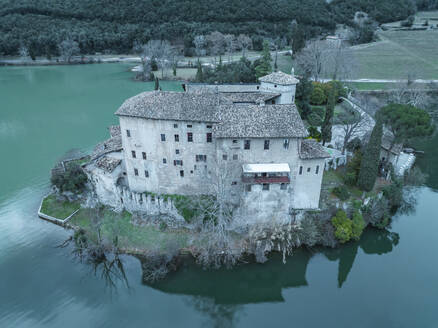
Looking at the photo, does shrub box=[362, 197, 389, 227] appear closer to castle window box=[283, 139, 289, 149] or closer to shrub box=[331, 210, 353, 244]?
shrub box=[331, 210, 353, 244]

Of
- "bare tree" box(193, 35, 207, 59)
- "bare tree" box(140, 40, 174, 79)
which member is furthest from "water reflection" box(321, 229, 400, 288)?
"bare tree" box(193, 35, 207, 59)

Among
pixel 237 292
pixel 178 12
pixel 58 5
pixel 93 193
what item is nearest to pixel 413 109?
pixel 237 292

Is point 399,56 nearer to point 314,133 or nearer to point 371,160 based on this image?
point 314,133

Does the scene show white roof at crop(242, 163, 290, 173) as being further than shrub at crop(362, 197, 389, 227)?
No

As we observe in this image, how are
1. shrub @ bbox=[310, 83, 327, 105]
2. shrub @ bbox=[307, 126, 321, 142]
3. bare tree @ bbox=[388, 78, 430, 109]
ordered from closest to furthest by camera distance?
shrub @ bbox=[307, 126, 321, 142]
bare tree @ bbox=[388, 78, 430, 109]
shrub @ bbox=[310, 83, 327, 105]

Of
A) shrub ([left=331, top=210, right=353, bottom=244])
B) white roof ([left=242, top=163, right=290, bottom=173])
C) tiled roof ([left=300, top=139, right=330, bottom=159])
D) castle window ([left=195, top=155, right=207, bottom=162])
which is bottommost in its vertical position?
shrub ([left=331, top=210, right=353, bottom=244])

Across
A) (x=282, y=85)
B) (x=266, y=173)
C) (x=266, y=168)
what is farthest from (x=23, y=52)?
(x=266, y=168)

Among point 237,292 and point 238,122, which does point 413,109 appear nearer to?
point 238,122
